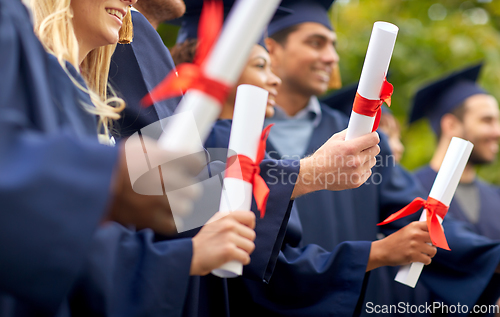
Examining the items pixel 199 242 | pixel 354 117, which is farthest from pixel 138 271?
pixel 354 117

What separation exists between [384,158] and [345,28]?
5.49 metres

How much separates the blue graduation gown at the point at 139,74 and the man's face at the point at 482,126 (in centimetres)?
365

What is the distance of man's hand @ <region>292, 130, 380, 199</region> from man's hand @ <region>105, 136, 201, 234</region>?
1.91 ft

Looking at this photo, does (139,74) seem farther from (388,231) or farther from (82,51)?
(388,231)

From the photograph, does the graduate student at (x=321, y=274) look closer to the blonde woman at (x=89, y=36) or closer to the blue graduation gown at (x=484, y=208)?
the blonde woman at (x=89, y=36)

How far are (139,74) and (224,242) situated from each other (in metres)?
0.82

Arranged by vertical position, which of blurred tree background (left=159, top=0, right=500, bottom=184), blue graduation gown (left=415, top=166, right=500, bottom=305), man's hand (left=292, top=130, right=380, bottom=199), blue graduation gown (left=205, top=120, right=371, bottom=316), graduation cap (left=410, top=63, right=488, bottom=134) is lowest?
blue graduation gown (left=205, top=120, right=371, bottom=316)

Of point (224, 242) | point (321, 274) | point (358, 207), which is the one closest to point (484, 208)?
point (358, 207)

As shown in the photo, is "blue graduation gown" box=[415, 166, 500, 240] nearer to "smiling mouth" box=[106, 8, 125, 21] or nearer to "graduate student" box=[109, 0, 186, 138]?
"graduate student" box=[109, 0, 186, 138]

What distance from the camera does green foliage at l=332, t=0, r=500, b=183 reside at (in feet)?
23.5

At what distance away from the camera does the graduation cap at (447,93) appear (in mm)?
4621

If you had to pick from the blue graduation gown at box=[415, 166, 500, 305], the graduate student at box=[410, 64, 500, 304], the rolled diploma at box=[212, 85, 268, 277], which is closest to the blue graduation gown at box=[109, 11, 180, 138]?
the rolled diploma at box=[212, 85, 268, 277]

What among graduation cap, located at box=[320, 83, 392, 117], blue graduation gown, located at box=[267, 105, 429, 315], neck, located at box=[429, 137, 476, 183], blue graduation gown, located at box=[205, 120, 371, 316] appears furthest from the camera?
neck, located at box=[429, 137, 476, 183]

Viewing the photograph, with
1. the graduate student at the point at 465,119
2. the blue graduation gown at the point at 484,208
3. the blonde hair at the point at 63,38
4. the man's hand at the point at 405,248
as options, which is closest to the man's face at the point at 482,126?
the graduate student at the point at 465,119
